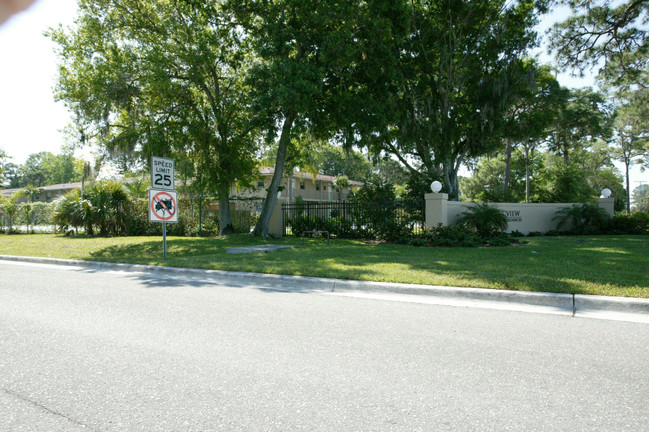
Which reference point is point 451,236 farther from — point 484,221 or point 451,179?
point 451,179

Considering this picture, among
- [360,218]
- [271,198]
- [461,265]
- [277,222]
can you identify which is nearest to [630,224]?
[360,218]

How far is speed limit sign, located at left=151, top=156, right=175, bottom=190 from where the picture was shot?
11.8 m

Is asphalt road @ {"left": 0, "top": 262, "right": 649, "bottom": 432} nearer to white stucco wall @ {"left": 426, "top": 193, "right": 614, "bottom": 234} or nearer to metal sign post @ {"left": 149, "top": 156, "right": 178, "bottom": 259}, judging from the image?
metal sign post @ {"left": 149, "top": 156, "right": 178, "bottom": 259}

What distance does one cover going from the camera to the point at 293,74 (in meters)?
15.5

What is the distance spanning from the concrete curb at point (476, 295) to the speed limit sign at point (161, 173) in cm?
377

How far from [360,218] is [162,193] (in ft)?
30.0

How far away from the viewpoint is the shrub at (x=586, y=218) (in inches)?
818

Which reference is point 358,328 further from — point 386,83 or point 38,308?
point 386,83

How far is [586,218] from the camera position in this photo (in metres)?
21.0

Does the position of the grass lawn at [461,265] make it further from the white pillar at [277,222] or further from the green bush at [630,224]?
the green bush at [630,224]

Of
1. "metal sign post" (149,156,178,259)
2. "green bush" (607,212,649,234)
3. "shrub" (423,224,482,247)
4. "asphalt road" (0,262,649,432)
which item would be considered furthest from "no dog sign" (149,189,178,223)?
"green bush" (607,212,649,234)

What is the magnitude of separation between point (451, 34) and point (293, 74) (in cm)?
897

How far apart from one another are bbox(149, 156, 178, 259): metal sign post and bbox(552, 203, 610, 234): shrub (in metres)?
19.0

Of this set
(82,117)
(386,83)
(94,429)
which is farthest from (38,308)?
(386,83)
